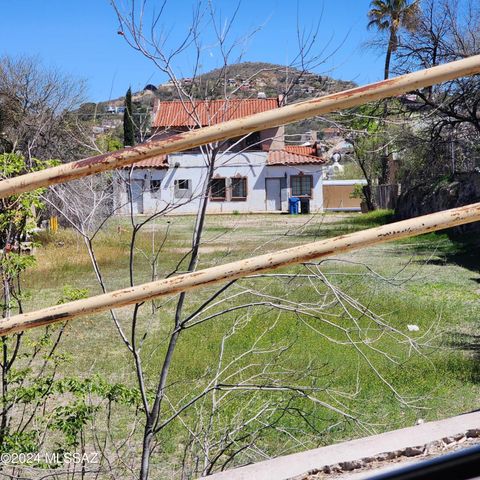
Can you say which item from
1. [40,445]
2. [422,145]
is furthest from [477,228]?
[40,445]

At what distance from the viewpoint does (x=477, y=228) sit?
751 inches

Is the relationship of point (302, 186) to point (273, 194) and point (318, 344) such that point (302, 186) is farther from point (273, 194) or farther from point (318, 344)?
point (318, 344)

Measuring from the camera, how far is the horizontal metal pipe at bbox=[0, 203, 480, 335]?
1575mm

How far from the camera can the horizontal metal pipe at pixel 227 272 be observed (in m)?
1.58

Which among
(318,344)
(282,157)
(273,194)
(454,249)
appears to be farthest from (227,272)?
(273,194)

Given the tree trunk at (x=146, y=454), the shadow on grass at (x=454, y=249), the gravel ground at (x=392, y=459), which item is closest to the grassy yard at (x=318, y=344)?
the tree trunk at (x=146, y=454)

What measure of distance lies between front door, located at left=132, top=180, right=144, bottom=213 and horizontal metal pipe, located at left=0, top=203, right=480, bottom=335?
112 inches

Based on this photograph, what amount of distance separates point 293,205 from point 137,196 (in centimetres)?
3379

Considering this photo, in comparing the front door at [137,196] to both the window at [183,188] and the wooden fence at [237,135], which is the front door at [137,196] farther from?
the wooden fence at [237,135]

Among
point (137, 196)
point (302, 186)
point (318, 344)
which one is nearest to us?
point (137, 196)

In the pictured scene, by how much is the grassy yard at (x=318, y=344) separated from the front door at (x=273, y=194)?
25.7 m

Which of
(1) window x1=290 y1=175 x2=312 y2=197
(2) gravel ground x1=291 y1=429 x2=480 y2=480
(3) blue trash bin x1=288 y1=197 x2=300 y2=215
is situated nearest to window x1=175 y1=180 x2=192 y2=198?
(2) gravel ground x1=291 y1=429 x2=480 y2=480

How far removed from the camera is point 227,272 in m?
1.59

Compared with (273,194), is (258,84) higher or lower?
higher
